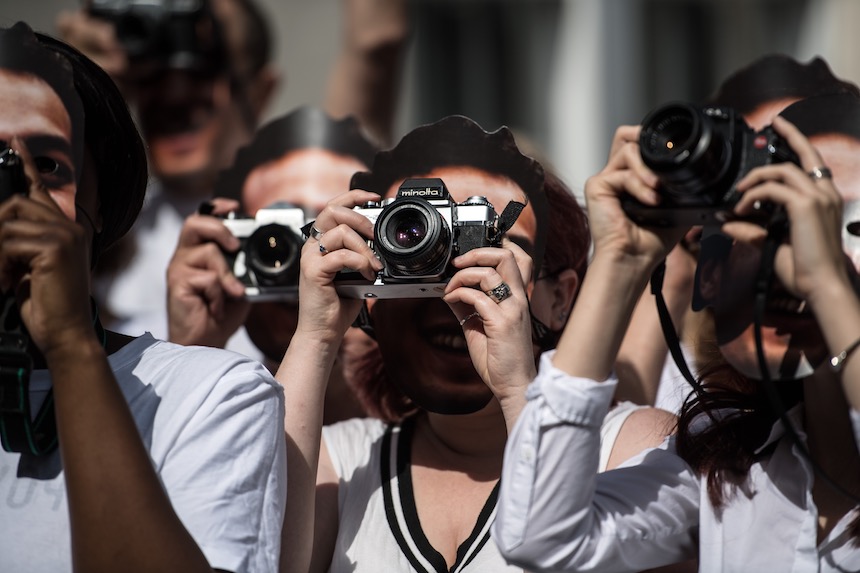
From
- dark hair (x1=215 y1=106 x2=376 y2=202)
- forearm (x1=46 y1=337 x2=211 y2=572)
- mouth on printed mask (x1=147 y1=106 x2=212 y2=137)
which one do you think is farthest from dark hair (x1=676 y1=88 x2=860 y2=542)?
mouth on printed mask (x1=147 y1=106 x2=212 y2=137)

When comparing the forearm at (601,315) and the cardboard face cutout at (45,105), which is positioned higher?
the cardboard face cutout at (45,105)

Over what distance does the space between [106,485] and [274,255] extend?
3.33ft

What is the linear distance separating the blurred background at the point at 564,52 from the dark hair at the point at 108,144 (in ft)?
13.4

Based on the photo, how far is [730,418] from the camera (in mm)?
1847

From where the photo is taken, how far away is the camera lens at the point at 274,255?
2.45 m

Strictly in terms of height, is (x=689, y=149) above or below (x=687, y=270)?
above

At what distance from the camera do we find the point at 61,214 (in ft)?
5.17

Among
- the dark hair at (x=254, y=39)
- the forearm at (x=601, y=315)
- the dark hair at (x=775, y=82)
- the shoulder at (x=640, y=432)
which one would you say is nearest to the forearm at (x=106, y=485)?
the forearm at (x=601, y=315)

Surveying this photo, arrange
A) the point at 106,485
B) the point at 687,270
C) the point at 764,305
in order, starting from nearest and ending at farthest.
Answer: the point at 106,485
the point at 764,305
the point at 687,270

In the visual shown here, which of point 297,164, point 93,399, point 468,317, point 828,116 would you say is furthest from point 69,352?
point 297,164

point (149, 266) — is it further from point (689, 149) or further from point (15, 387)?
point (689, 149)

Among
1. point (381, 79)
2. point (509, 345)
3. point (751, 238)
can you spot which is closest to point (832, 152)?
point (751, 238)

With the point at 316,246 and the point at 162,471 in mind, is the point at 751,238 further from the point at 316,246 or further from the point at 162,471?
the point at 162,471

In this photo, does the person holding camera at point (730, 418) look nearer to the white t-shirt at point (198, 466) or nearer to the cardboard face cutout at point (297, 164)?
the white t-shirt at point (198, 466)
